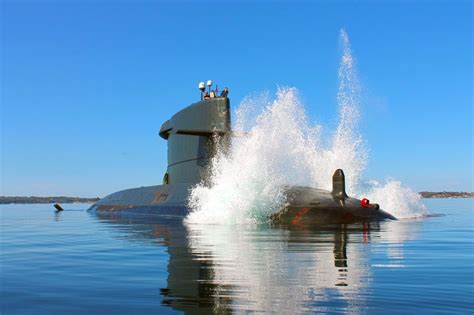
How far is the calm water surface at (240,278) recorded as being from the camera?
579 cm

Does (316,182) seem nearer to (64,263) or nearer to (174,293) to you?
(64,263)

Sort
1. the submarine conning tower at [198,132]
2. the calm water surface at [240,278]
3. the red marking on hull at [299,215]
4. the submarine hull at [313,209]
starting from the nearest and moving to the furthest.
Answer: the calm water surface at [240,278]
the red marking on hull at [299,215]
the submarine hull at [313,209]
the submarine conning tower at [198,132]

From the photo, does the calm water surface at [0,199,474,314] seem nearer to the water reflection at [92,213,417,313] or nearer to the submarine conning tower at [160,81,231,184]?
the water reflection at [92,213,417,313]

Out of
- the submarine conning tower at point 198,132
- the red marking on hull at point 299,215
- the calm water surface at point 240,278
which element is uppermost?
the submarine conning tower at point 198,132

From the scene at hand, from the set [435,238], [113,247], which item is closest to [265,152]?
[435,238]

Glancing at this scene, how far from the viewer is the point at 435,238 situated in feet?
48.7

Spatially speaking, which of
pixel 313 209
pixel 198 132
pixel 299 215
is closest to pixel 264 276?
pixel 299 215

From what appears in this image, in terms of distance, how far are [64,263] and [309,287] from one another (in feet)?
17.3

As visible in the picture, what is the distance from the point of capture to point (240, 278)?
24.7 feet

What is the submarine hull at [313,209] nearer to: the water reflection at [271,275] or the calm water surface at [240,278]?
the water reflection at [271,275]

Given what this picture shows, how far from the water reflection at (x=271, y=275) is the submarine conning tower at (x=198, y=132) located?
1570cm

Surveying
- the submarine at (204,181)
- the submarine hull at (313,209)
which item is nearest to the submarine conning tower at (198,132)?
the submarine at (204,181)

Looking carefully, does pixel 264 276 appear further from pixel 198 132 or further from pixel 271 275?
pixel 198 132

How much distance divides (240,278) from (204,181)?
70.7ft
